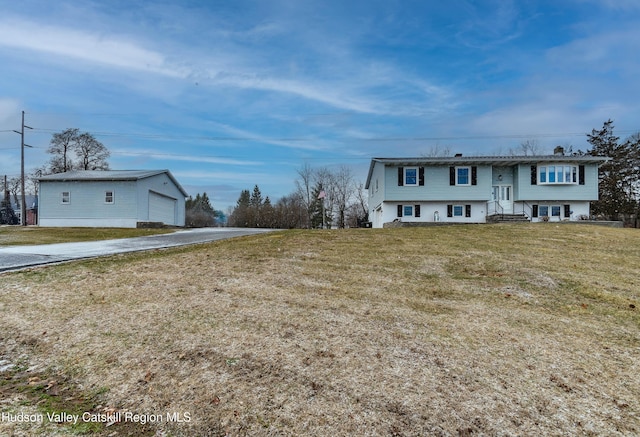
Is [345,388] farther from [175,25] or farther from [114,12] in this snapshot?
[175,25]

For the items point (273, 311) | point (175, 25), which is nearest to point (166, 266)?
point (273, 311)

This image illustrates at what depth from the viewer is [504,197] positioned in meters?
24.0

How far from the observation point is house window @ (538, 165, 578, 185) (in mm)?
23141

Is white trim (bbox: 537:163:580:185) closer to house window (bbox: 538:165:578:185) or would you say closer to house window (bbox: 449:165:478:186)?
house window (bbox: 538:165:578:185)

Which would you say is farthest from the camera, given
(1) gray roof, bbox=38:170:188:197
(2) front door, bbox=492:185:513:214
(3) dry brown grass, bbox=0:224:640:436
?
(1) gray roof, bbox=38:170:188:197

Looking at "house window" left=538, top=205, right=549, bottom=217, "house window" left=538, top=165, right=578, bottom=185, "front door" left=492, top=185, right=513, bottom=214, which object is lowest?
"house window" left=538, top=205, right=549, bottom=217

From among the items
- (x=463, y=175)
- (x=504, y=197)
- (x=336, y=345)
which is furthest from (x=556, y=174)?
(x=336, y=345)

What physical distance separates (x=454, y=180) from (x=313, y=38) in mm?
13213

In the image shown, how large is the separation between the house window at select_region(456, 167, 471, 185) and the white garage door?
72.8 ft

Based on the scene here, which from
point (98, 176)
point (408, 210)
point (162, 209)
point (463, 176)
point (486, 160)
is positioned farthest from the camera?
point (162, 209)

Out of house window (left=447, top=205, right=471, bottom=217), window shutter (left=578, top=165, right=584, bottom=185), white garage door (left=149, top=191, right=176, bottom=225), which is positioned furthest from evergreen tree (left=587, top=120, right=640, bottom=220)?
white garage door (left=149, top=191, right=176, bottom=225)

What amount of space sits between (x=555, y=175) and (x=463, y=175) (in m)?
5.88

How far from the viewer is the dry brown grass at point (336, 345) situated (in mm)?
2797

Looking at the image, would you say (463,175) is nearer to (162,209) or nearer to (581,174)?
(581,174)
